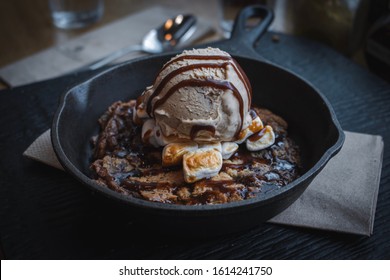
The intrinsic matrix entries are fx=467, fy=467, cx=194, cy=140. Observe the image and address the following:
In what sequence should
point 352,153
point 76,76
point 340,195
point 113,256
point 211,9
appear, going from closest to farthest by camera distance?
1. point 113,256
2. point 340,195
3. point 352,153
4. point 76,76
5. point 211,9

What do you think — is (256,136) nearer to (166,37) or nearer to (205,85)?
(205,85)

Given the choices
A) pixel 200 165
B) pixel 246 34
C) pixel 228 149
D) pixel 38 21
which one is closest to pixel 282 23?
pixel 246 34

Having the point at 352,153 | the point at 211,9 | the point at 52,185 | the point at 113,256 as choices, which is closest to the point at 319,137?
the point at 352,153

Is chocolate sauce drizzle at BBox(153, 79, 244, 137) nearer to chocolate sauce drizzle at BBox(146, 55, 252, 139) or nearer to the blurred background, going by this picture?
chocolate sauce drizzle at BBox(146, 55, 252, 139)

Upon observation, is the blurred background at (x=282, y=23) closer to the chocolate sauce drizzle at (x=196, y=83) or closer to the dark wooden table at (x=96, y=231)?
the dark wooden table at (x=96, y=231)

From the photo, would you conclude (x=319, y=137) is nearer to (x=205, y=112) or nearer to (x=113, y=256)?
(x=205, y=112)
